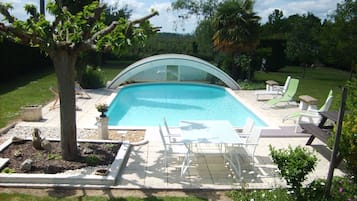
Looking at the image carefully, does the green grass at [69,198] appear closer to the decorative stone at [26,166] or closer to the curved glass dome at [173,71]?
the decorative stone at [26,166]

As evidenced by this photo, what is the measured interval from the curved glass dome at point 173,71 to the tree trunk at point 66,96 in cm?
1174

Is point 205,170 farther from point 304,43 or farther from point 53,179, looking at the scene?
point 304,43

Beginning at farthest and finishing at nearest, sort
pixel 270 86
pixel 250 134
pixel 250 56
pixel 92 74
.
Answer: pixel 250 56 → pixel 92 74 → pixel 270 86 → pixel 250 134

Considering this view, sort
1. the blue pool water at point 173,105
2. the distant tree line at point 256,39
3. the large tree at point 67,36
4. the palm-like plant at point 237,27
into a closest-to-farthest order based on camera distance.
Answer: the large tree at point 67,36, the blue pool water at point 173,105, the distant tree line at point 256,39, the palm-like plant at point 237,27

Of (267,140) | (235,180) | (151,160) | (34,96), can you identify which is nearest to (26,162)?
(151,160)

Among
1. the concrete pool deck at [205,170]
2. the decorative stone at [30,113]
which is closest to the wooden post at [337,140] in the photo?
the concrete pool deck at [205,170]

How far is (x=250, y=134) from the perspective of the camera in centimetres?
739

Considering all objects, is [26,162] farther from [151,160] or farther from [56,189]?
[151,160]

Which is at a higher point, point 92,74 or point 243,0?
point 243,0

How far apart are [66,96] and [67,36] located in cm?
126

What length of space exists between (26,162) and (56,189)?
1.06 meters

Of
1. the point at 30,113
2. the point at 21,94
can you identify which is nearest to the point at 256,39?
the point at 21,94

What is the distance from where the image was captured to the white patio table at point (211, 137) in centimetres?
661

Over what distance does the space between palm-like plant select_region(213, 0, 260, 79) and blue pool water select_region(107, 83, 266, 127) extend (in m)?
2.89
